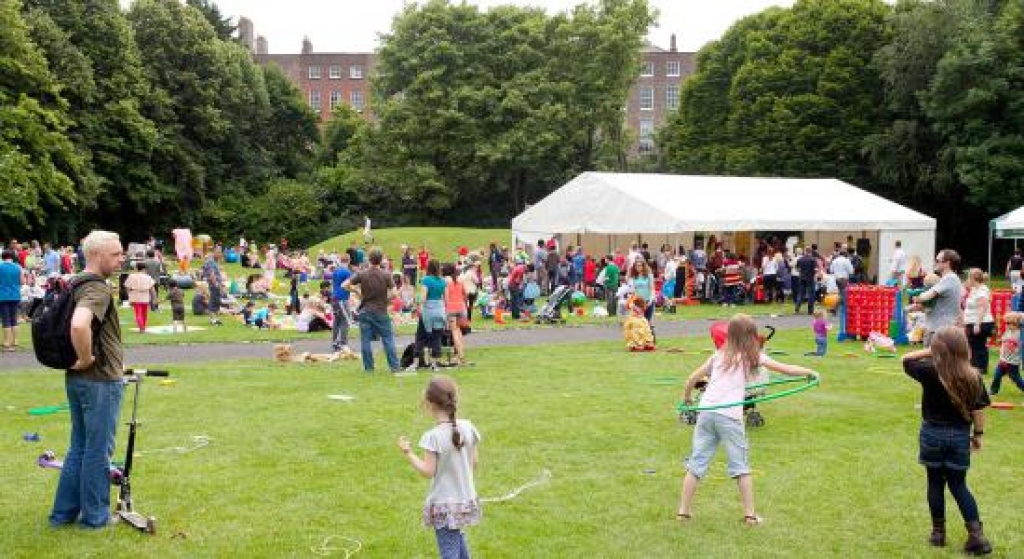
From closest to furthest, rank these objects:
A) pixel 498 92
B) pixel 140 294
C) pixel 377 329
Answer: pixel 377 329, pixel 140 294, pixel 498 92

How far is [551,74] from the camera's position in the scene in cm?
5791

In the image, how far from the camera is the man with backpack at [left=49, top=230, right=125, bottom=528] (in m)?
6.32

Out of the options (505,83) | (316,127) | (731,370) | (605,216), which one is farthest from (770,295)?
(316,127)

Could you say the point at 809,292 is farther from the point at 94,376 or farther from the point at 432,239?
the point at 432,239

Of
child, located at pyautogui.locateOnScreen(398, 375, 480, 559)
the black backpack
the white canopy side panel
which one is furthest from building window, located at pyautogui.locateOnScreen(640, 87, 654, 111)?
child, located at pyautogui.locateOnScreen(398, 375, 480, 559)

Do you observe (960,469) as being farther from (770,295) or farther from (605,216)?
(605,216)

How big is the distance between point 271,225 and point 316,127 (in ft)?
54.3

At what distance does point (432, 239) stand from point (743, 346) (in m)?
42.7

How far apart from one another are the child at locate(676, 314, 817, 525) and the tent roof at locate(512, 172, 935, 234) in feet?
74.6

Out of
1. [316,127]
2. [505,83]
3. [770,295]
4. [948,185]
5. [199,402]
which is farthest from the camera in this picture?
[316,127]

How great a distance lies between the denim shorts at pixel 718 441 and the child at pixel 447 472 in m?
2.22

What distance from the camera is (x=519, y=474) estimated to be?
8609 mm

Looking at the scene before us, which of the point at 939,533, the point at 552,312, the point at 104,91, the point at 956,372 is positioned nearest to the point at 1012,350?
the point at 939,533

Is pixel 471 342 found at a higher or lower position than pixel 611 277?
lower
